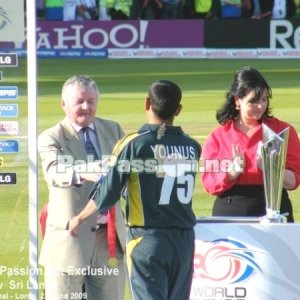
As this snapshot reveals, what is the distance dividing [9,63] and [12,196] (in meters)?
6.52

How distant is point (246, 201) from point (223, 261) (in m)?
0.65

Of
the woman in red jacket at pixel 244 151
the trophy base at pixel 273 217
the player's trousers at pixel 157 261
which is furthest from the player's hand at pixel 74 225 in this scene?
the trophy base at pixel 273 217

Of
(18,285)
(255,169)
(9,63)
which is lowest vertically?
(18,285)

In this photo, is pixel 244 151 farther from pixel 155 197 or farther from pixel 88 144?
pixel 155 197

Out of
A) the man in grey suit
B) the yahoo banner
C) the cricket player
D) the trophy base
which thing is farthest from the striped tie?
the yahoo banner

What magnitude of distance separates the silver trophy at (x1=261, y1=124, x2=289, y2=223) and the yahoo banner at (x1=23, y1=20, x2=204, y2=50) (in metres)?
25.9

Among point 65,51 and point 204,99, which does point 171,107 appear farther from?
point 65,51

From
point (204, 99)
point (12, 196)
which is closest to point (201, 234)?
point (12, 196)

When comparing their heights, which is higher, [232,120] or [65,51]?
[65,51]

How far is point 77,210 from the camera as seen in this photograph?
8789mm

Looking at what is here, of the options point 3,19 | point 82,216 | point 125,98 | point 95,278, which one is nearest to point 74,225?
point 82,216

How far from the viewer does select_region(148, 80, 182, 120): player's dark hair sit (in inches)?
320

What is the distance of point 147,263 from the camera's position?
318 inches

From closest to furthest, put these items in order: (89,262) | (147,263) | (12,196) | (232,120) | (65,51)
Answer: (147,263), (89,262), (232,120), (12,196), (65,51)
